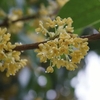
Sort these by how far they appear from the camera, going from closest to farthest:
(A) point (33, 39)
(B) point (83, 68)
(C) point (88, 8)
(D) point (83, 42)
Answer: (D) point (83, 42)
(C) point (88, 8)
(A) point (33, 39)
(B) point (83, 68)

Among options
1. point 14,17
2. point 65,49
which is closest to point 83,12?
point 65,49

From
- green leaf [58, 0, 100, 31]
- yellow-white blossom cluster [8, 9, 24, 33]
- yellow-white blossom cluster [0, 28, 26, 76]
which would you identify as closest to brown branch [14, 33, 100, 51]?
yellow-white blossom cluster [0, 28, 26, 76]

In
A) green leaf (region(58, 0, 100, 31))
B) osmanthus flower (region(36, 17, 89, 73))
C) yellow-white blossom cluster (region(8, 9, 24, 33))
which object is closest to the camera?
osmanthus flower (region(36, 17, 89, 73))

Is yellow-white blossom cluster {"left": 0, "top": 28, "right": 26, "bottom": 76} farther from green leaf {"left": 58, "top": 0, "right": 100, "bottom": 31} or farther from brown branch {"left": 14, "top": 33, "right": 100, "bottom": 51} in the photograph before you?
green leaf {"left": 58, "top": 0, "right": 100, "bottom": 31}

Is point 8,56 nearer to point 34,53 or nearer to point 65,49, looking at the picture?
point 65,49

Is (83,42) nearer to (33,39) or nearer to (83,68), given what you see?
A: (33,39)

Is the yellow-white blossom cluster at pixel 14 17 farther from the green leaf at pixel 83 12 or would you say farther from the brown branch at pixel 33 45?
the brown branch at pixel 33 45

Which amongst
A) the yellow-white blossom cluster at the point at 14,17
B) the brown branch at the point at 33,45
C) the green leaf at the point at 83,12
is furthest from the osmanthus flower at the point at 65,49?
the yellow-white blossom cluster at the point at 14,17

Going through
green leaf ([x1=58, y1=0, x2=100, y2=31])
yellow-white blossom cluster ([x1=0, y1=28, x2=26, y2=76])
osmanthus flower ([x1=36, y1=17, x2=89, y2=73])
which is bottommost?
osmanthus flower ([x1=36, y1=17, x2=89, y2=73])

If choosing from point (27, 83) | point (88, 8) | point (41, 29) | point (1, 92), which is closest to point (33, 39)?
point (27, 83)
